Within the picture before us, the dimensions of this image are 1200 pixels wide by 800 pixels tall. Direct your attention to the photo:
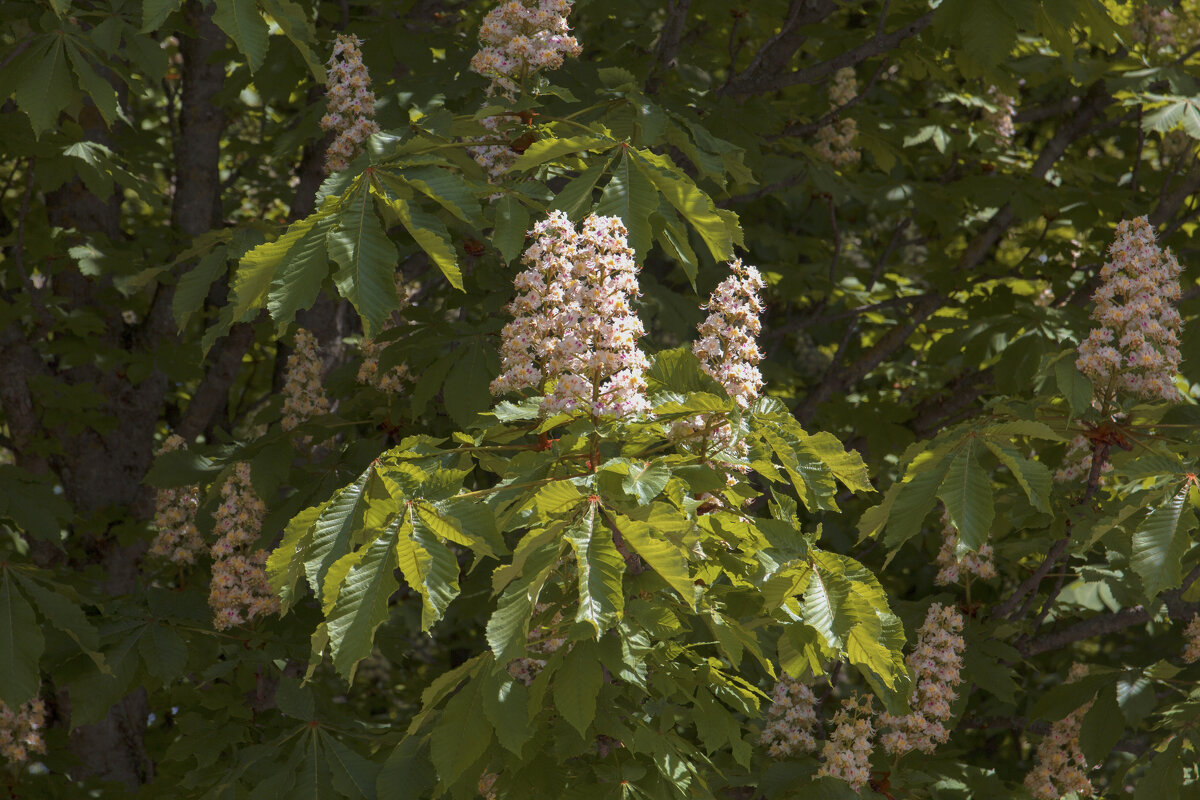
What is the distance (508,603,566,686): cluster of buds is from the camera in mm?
2334

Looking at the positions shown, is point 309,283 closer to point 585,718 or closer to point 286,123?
point 585,718

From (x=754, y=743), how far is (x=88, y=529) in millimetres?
3190

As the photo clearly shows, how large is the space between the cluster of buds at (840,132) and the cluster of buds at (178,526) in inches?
130

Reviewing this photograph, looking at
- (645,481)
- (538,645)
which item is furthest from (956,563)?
(645,481)

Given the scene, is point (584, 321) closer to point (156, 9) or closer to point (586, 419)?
point (586, 419)

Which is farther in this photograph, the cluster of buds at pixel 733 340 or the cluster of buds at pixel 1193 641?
the cluster of buds at pixel 1193 641

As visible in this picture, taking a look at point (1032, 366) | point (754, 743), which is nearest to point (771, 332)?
point (1032, 366)

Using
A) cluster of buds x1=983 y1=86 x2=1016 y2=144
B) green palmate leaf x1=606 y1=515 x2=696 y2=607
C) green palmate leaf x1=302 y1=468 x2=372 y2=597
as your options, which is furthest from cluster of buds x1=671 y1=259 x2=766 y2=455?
cluster of buds x1=983 y1=86 x2=1016 y2=144

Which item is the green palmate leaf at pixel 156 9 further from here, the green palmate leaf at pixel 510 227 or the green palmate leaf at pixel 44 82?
the green palmate leaf at pixel 44 82

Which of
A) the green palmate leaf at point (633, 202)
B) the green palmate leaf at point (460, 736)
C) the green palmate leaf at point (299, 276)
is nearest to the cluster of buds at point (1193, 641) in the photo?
the green palmate leaf at point (633, 202)

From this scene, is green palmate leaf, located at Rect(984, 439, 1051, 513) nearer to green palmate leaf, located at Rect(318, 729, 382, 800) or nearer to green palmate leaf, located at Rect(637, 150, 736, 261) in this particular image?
green palmate leaf, located at Rect(637, 150, 736, 261)

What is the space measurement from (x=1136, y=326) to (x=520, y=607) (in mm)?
2193

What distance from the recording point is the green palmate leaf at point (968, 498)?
242 centimetres

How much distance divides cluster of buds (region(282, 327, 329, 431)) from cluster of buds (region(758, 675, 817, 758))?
186 cm
